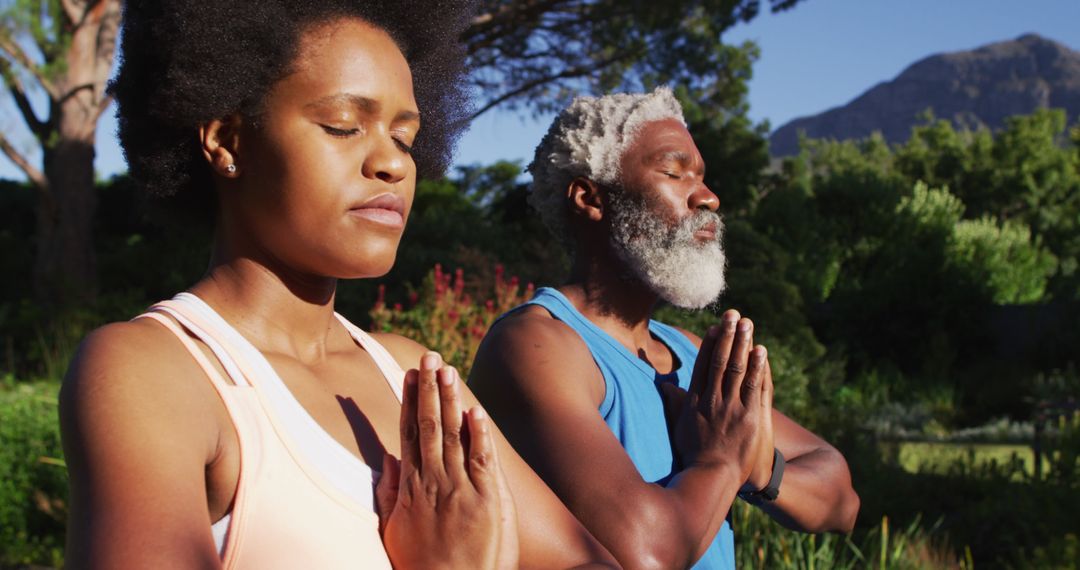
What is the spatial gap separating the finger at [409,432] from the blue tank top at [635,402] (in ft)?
2.72

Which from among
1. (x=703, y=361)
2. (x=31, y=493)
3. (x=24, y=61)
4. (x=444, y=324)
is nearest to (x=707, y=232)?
(x=703, y=361)

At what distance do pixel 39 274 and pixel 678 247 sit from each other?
496 inches

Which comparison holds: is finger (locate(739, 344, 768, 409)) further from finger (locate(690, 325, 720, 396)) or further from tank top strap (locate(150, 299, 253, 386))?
tank top strap (locate(150, 299, 253, 386))

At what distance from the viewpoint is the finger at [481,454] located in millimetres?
1475

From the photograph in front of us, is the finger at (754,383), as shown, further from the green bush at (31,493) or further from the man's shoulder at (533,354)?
the green bush at (31,493)

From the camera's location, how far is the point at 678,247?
263 centimetres

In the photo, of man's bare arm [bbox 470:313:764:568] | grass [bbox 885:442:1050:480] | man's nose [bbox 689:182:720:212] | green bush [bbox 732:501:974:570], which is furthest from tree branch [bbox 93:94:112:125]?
man's bare arm [bbox 470:313:764:568]

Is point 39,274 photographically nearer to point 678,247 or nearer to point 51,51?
point 51,51

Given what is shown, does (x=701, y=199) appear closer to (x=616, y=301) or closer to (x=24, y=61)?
(x=616, y=301)

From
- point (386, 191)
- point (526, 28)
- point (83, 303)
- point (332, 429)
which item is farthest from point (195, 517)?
point (526, 28)

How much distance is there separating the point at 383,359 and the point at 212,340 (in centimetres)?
39

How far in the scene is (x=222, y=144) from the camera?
1.62 metres

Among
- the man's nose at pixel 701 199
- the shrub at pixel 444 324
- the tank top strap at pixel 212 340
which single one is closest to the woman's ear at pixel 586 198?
the man's nose at pixel 701 199

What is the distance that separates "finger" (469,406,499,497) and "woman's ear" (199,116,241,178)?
1.68ft
